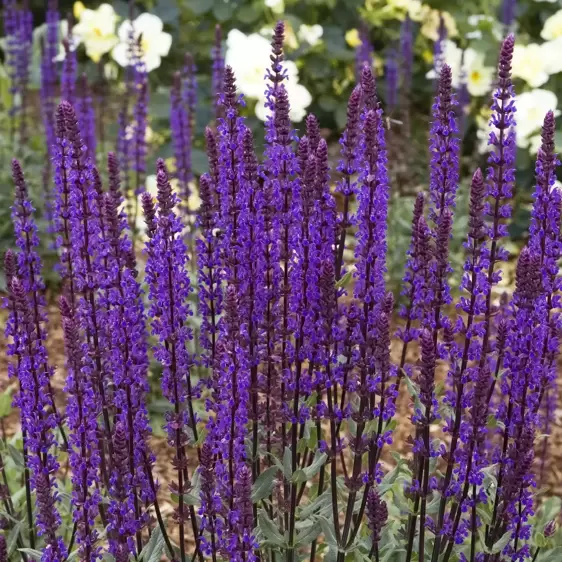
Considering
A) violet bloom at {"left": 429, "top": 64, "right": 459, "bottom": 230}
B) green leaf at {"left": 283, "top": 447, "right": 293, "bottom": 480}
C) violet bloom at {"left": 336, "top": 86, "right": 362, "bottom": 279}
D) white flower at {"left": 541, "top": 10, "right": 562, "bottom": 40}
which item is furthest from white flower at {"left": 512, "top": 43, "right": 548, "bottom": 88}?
green leaf at {"left": 283, "top": 447, "right": 293, "bottom": 480}

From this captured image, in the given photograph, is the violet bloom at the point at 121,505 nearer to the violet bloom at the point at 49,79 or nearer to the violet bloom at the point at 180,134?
the violet bloom at the point at 180,134

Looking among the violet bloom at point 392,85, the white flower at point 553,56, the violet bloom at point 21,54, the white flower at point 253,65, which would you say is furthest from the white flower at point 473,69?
the violet bloom at point 21,54

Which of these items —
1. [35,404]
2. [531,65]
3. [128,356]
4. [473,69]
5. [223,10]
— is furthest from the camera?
[223,10]

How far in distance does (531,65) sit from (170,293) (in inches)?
202

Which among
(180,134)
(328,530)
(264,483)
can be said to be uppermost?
(180,134)

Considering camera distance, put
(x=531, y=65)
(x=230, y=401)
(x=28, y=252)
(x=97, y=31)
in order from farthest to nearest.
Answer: (x=97, y=31) < (x=531, y=65) < (x=28, y=252) < (x=230, y=401)

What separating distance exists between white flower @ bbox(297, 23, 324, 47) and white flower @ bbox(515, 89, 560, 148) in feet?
6.61

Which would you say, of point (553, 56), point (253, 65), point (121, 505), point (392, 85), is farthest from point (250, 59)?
point (121, 505)

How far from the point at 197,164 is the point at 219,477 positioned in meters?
5.17

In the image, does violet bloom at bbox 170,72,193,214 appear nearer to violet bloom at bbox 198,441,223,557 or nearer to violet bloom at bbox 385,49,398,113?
violet bloom at bbox 385,49,398,113

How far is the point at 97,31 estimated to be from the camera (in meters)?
7.48

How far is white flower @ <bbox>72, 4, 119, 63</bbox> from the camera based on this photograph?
7449mm

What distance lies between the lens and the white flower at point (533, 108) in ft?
22.1

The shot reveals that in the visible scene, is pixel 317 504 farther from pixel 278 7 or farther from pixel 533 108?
pixel 278 7
